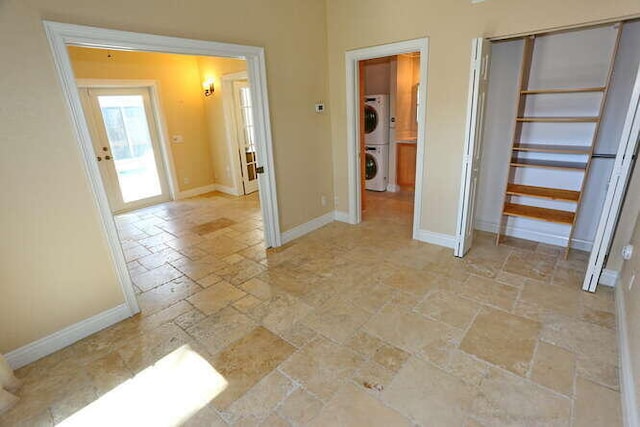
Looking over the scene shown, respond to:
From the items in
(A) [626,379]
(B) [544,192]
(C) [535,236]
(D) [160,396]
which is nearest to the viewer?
(A) [626,379]

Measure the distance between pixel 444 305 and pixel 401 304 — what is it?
1.14 ft

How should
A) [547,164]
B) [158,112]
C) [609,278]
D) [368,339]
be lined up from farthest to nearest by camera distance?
1. [158,112]
2. [547,164]
3. [609,278]
4. [368,339]

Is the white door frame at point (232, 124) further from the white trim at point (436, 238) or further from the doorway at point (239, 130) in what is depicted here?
the white trim at point (436, 238)

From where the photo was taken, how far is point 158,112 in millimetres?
5562

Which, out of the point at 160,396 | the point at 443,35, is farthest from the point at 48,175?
the point at 443,35

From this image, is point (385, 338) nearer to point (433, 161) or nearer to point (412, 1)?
point (433, 161)

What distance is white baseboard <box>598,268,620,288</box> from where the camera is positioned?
9.05ft

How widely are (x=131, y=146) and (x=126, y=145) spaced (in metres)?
0.08

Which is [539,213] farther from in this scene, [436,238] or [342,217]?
[342,217]

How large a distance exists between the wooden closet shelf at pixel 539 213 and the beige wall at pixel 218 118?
4471 millimetres

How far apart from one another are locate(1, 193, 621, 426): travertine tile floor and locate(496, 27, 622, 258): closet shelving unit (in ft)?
1.33

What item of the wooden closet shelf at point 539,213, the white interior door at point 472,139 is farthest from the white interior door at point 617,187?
the white interior door at point 472,139

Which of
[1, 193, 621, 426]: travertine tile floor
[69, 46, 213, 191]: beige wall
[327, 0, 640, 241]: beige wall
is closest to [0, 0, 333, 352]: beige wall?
[1, 193, 621, 426]: travertine tile floor

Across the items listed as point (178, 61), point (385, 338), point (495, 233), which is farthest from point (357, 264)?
point (178, 61)
